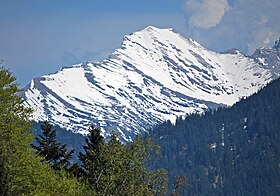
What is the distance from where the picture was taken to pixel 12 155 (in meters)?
38.1

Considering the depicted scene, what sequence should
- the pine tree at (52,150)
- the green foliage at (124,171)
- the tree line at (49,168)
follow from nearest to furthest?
the tree line at (49,168), the green foliage at (124,171), the pine tree at (52,150)

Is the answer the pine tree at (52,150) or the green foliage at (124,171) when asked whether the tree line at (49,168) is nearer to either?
the green foliage at (124,171)

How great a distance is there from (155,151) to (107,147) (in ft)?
11.4

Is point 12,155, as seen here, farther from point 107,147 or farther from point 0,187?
point 107,147

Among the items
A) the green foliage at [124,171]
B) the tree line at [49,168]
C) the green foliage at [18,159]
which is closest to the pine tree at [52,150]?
the tree line at [49,168]

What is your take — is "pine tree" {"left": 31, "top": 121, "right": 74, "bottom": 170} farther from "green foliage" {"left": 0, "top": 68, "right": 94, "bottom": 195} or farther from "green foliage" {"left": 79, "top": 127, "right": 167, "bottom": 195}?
"green foliage" {"left": 0, "top": 68, "right": 94, "bottom": 195}

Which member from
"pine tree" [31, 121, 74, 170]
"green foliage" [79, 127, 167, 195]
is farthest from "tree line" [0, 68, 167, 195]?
"pine tree" [31, 121, 74, 170]

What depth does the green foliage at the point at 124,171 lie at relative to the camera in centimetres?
4309

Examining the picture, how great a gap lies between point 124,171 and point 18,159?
8201 millimetres

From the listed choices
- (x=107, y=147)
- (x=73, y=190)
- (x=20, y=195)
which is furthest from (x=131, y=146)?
(x=20, y=195)

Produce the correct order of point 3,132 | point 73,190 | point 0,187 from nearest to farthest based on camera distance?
point 0,187 < point 3,132 < point 73,190

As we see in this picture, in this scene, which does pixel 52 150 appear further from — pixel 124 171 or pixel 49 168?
pixel 124 171

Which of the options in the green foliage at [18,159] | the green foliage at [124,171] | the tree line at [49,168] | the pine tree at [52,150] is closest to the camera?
the green foliage at [18,159]

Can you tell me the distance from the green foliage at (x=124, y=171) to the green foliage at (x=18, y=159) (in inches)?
60.2
